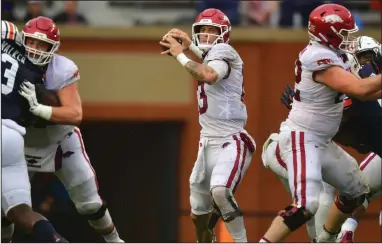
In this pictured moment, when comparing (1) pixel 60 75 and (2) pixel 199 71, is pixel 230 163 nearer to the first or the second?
(2) pixel 199 71

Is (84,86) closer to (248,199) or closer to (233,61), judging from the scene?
(248,199)

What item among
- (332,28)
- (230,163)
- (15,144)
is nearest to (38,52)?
(15,144)

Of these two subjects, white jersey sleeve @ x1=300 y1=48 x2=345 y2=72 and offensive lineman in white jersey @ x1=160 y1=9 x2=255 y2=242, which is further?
offensive lineman in white jersey @ x1=160 y1=9 x2=255 y2=242

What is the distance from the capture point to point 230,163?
8773 millimetres

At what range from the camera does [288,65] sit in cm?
1204

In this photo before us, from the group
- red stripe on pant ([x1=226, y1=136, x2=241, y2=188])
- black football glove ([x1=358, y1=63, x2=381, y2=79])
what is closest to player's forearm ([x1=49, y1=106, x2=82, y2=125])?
red stripe on pant ([x1=226, y1=136, x2=241, y2=188])

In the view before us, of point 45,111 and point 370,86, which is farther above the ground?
point 370,86

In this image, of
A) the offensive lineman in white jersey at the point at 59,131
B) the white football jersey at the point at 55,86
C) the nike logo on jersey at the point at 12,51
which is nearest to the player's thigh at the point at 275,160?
the offensive lineman in white jersey at the point at 59,131

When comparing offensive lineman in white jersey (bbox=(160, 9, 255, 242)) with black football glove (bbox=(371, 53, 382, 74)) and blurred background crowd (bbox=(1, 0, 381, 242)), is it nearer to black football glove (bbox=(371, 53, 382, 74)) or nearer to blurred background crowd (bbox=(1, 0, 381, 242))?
black football glove (bbox=(371, 53, 382, 74))

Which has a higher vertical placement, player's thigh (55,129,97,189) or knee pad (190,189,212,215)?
player's thigh (55,129,97,189)

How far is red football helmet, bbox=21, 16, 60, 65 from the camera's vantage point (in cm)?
880

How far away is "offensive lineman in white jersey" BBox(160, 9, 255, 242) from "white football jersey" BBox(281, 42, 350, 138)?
50 cm

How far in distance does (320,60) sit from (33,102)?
1.96 m

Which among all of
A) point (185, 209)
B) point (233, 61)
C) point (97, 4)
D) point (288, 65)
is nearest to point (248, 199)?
point (185, 209)
